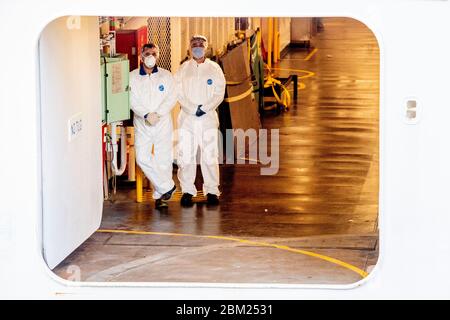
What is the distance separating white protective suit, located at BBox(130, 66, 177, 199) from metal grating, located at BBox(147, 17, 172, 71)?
2162 millimetres

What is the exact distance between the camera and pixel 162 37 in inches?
526

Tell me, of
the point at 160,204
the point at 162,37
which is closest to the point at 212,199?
the point at 160,204

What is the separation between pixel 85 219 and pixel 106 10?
10.0ft

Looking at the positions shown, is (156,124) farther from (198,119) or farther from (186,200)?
(186,200)

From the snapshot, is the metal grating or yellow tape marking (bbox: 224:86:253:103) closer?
the metal grating

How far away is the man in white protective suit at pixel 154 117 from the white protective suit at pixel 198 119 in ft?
0.87

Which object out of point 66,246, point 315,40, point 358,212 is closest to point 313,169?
point 358,212

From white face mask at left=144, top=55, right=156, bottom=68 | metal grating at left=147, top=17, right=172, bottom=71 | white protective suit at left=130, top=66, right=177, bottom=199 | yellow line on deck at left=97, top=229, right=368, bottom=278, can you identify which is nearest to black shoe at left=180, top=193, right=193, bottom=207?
white protective suit at left=130, top=66, right=177, bottom=199

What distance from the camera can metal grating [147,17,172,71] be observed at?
13086 mm

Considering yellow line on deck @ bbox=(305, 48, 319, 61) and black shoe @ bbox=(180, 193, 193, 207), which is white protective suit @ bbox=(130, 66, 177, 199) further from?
yellow line on deck @ bbox=(305, 48, 319, 61)

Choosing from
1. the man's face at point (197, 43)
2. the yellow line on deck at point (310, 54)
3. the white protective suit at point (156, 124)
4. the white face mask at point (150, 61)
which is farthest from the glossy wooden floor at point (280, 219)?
the yellow line on deck at point (310, 54)

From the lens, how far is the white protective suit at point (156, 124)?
1091 cm

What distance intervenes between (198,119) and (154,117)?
63 cm

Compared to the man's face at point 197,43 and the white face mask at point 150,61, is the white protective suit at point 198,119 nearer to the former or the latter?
the man's face at point 197,43
